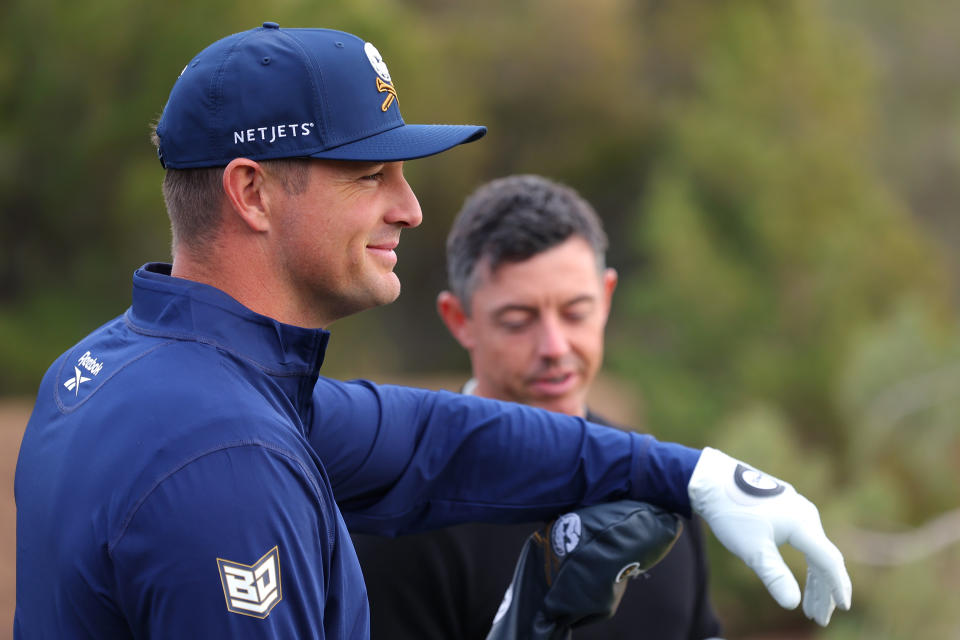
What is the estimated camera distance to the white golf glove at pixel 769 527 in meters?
1.74

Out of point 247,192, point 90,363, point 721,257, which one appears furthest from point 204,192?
point 721,257

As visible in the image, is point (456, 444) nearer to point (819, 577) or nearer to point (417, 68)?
point (819, 577)

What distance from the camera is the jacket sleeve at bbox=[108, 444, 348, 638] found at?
1.17 m

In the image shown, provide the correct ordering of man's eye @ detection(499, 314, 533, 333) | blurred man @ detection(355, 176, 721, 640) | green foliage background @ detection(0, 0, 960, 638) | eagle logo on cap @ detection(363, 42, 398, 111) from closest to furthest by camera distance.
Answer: eagle logo on cap @ detection(363, 42, 398, 111)
blurred man @ detection(355, 176, 721, 640)
man's eye @ detection(499, 314, 533, 333)
green foliage background @ detection(0, 0, 960, 638)

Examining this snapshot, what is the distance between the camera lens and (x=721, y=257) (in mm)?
8227

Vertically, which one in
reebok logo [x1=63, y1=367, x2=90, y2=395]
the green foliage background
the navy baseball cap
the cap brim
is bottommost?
the green foliage background

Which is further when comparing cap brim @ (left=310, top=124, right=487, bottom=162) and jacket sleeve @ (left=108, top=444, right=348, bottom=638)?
cap brim @ (left=310, top=124, right=487, bottom=162)

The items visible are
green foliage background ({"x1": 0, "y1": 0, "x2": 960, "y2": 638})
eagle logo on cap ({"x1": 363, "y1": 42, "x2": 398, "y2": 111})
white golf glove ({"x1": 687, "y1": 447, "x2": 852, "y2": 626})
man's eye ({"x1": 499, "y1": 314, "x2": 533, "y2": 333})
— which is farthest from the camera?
green foliage background ({"x1": 0, "y1": 0, "x2": 960, "y2": 638})

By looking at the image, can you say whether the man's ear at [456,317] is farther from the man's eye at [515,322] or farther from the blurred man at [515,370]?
the man's eye at [515,322]

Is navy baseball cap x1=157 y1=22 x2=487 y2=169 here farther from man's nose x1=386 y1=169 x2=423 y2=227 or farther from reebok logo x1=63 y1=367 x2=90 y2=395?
reebok logo x1=63 y1=367 x2=90 y2=395

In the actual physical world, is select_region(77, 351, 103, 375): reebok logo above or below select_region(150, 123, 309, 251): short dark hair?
below

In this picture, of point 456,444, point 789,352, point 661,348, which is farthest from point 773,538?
point 661,348

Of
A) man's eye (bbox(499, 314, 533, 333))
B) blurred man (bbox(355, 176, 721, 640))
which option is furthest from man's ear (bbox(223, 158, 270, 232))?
man's eye (bbox(499, 314, 533, 333))

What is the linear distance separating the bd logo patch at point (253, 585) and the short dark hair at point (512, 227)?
1.42 meters
